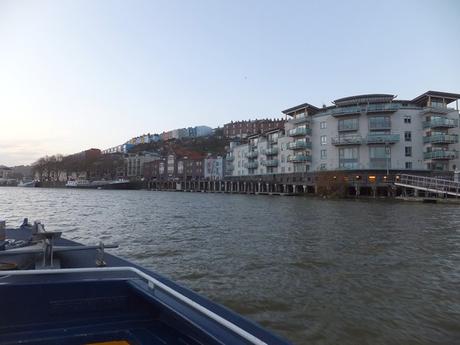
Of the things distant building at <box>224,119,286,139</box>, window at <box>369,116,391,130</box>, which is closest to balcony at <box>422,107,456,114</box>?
window at <box>369,116,391,130</box>

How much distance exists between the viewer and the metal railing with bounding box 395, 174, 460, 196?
43812mm

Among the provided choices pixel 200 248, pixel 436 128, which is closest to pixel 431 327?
pixel 200 248

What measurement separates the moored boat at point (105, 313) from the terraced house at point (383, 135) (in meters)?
62.5

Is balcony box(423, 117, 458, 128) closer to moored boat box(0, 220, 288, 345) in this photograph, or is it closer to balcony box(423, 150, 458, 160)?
balcony box(423, 150, 458, 160)

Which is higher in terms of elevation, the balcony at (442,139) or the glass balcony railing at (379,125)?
the glass balcony railing at (379,125)

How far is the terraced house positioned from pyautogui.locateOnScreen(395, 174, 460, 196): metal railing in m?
5.59

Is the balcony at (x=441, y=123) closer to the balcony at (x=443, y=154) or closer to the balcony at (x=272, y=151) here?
the balcony at (x=443, y=154)

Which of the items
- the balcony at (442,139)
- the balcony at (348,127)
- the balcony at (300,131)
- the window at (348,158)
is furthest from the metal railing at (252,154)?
the balcony at (442,139)

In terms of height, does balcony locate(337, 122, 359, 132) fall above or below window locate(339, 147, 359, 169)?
above

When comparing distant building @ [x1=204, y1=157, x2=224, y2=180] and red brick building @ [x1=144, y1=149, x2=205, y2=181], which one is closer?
distant building @ [x1=204, y1=157, x2=224, y2=180]

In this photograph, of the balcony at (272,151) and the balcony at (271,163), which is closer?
the balcony at (272,151)

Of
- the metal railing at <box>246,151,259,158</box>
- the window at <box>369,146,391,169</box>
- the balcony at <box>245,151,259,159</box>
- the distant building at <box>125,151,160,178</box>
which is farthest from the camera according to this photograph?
the distant building at <box>125,151,160,178</box>

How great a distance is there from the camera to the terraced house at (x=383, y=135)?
6025 centimetres

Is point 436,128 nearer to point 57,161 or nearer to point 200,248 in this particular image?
point 200,248
